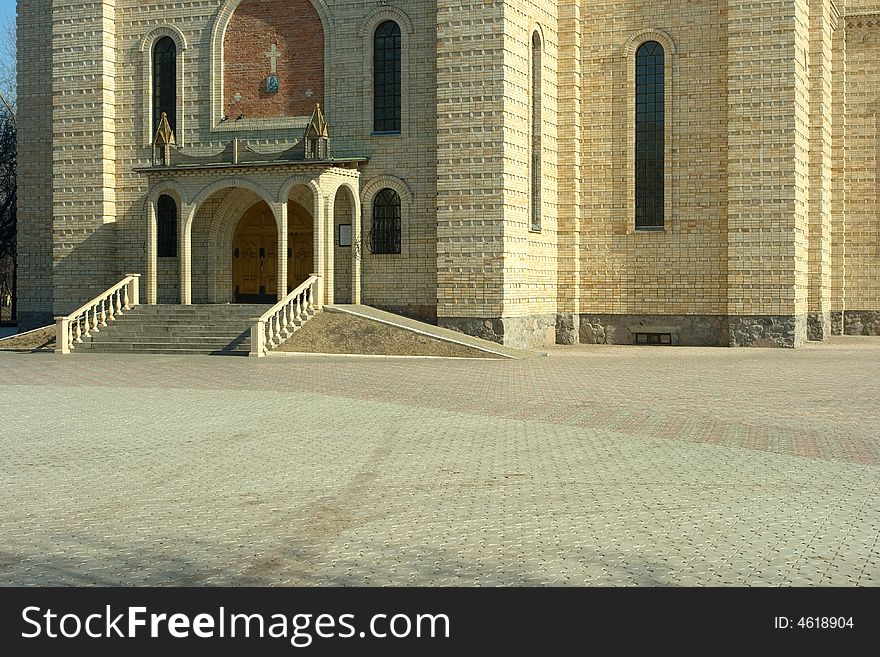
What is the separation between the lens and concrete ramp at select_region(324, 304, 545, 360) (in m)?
26.3

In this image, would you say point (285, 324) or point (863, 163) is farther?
point (863, 163)

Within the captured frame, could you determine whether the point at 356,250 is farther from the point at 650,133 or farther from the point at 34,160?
the point at 34,160

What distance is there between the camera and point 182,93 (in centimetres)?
3181

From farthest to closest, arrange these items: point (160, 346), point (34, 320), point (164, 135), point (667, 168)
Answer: point (34, 320) < point (667, 168) < point (164, 135) < point (160, 346)

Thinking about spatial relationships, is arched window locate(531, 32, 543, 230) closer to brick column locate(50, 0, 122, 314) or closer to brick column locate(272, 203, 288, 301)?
brick column locate(272, 203, 288, 301)

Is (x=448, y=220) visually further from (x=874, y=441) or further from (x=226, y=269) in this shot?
(x=874, y=441)

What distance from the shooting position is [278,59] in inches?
1230

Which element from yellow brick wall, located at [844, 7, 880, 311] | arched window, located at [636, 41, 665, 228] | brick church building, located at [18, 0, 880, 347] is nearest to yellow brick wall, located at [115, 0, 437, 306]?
brick church building, located at [18, 0, 880, 347]

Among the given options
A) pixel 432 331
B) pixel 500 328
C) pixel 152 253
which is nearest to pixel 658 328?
pixel 500 328

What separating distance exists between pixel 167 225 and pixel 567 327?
11.2 m

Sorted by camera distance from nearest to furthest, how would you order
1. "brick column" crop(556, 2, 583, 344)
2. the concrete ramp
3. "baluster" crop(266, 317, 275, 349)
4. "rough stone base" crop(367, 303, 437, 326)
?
the concrete ramp
"baluster" crop(266, 317, 275, 349)
"rough stone base" crop(367, 303, 437, 326)
"brick column" crop(556, 2, 583, 344)

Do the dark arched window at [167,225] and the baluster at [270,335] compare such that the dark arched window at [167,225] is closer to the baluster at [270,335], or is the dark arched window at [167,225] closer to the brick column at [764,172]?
the baluster at [270,335]

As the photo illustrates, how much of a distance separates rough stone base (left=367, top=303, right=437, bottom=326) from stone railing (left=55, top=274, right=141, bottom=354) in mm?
6392

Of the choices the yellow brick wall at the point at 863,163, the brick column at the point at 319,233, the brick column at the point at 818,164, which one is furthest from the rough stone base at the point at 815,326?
the brick column at the point at 319,233
